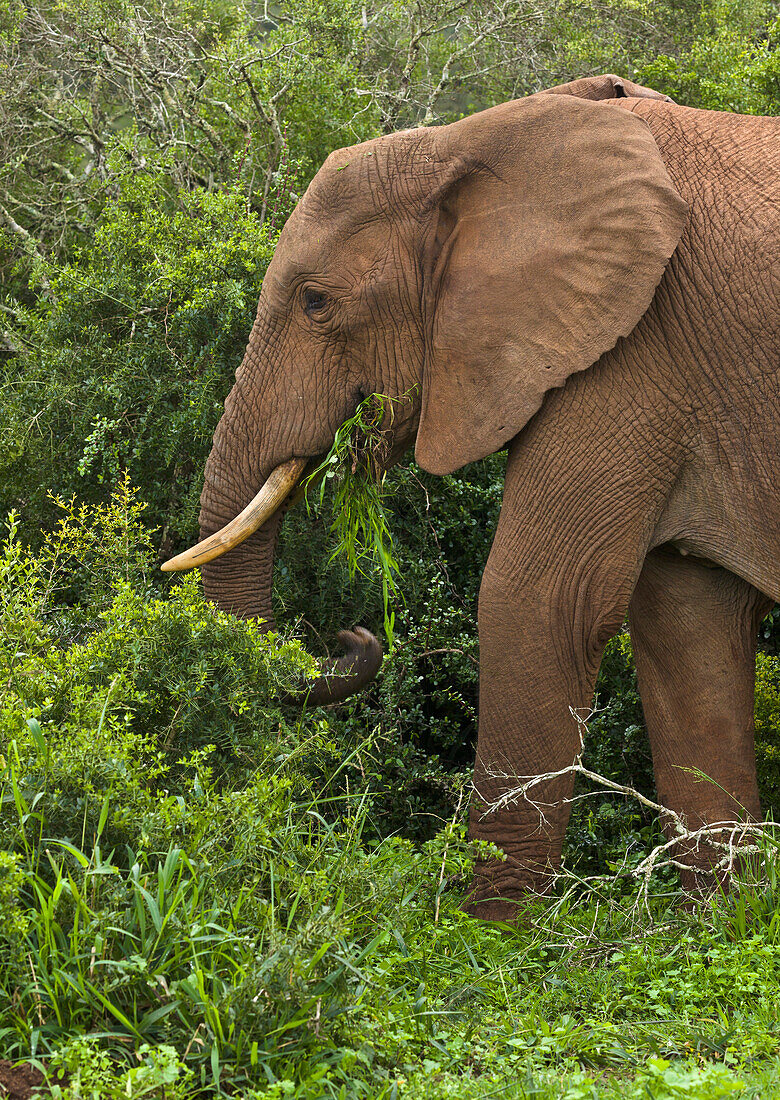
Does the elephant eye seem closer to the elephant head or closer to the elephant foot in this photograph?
the elephant head

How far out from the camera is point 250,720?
168 inches

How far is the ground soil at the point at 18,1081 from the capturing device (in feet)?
9.27

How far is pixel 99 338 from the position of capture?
702cm

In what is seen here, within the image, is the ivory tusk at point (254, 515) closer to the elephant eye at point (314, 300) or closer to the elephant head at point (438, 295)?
the elephant head at point (438, 295)

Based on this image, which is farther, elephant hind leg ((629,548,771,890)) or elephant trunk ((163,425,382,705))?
elephant hind leg ((629,548,771,890))

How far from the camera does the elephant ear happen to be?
446 cm

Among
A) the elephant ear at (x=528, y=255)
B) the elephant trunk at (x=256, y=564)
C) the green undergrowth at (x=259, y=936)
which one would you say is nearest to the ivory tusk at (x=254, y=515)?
the elephant trunk at (x=256, y=564)

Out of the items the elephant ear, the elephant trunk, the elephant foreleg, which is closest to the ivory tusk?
the elephant trunk

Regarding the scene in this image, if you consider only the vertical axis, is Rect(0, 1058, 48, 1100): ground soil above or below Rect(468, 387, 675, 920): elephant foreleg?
below

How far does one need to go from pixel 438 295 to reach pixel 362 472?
0.76 metres

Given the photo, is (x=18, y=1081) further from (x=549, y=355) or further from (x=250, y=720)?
(x=549, y=355)

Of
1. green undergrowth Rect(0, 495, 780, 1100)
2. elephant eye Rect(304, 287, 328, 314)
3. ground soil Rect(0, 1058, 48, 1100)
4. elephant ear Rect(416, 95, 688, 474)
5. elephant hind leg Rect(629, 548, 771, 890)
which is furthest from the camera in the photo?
elephant hind leg Rect(629, 548, 771, 890)

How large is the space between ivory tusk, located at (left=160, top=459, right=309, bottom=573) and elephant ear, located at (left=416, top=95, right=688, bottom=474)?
56cm

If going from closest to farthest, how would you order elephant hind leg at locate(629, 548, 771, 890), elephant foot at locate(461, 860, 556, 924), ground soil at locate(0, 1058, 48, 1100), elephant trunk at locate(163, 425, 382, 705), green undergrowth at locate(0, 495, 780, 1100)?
ground soil at locate(0, 1058, 48, 1100) < green undergrowth at locate(0, 495, 780, 1100) < elephant foot at locate(461, 860, 556, 924) < elephant trunk at locate(163, 425, 382, 705) < elephant hind leg at locate(629, 548, 771, 890)
